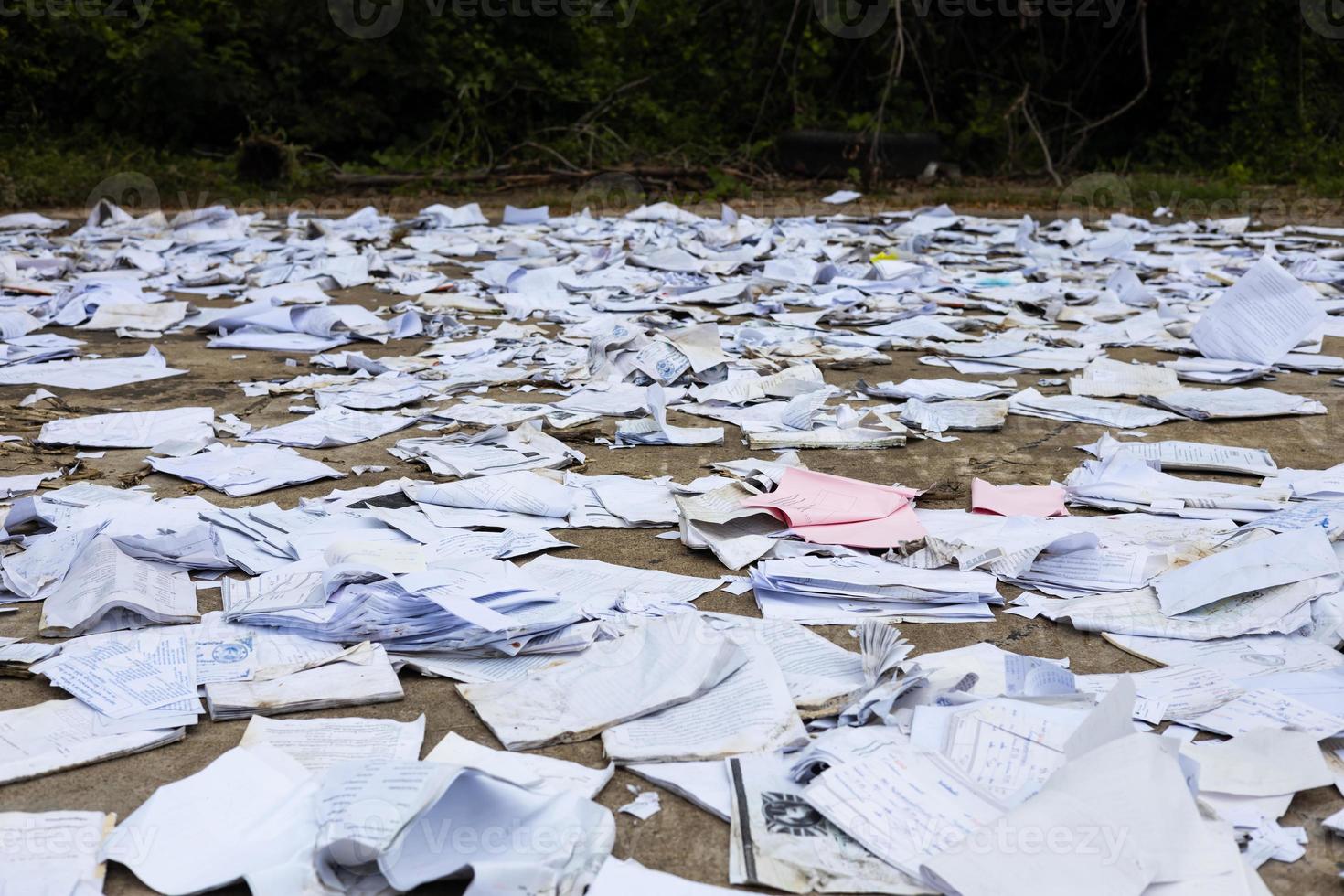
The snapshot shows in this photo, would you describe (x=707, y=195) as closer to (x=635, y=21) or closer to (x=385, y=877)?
(x=635, y=21)

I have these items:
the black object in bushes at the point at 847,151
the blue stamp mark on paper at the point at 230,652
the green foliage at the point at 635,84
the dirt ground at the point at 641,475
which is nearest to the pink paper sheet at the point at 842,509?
the dirt ground at the point at 641,475

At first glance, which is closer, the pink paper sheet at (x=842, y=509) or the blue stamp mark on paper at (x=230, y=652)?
the blue stamp mark on paper at (x=230, y=652)

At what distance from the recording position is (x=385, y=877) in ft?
3.53

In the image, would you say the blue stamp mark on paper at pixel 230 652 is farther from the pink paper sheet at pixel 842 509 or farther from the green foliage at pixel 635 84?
the green foliage at pixel 635 84

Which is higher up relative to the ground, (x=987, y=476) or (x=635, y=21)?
(x=635, y=21)

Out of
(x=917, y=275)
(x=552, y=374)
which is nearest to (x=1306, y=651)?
(x=552, y=374)

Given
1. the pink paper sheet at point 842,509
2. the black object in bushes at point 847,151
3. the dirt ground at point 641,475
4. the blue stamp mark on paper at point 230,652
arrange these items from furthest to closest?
the black object in bushes at point 847,151 → the pink paper sheet at point 842,509 → the blue stamp mark on paper at point 230,652 → the dirt ground at point 641,475

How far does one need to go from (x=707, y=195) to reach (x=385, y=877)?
6.92m

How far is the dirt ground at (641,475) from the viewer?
3.88 ft

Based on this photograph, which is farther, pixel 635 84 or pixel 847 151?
pixel 635 84

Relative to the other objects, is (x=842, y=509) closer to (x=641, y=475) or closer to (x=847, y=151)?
(x=641, y=475)

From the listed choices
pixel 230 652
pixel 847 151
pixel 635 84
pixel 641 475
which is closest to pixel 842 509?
pixel 641 475

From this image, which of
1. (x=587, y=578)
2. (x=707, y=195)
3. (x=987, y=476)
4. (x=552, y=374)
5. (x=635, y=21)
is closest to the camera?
(x=587, y=578)

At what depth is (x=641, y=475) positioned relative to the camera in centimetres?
233
